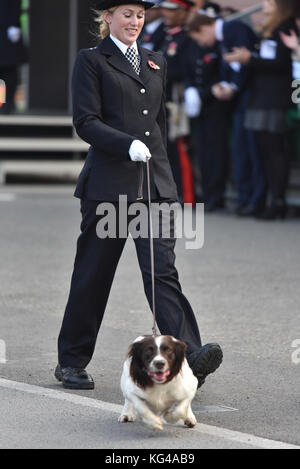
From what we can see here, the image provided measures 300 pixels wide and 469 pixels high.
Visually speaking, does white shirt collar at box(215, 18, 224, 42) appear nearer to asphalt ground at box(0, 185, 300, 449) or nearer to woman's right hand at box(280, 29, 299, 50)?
woman's right hand at box(280, 29, 299, 50)

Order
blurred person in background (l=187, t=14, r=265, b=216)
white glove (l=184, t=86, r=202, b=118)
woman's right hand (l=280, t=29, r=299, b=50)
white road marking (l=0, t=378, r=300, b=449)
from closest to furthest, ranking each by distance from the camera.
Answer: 1. white road marking (l=0, t=378, r=300, b=449)
2. woman's right hand (l=280, t=29, r=299, b=50)
3. blurred person in background (l=187, t=14, r=265, b=216)
4. white glove (l=184, t=86, r=202, b=118)

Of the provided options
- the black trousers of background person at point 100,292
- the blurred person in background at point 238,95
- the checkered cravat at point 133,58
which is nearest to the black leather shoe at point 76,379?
the black trousers of background person at point 100,292

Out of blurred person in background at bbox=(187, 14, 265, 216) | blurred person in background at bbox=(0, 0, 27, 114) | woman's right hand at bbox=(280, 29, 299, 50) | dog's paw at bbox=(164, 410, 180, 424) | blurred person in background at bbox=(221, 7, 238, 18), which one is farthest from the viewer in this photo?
blurred person in background at bbox=(0, 0, 27, 114)

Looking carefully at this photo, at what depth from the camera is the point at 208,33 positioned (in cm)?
1369

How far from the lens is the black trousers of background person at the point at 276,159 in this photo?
13.2 m

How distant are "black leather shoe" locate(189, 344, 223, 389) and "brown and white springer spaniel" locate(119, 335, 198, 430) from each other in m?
0.54

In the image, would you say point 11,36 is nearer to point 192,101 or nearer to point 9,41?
point 9,41

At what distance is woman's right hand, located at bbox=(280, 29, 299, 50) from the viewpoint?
12805 mm

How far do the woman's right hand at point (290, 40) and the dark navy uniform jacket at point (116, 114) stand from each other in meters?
6.63

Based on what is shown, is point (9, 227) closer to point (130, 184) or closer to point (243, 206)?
point (243, 206)

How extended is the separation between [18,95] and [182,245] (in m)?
9.74

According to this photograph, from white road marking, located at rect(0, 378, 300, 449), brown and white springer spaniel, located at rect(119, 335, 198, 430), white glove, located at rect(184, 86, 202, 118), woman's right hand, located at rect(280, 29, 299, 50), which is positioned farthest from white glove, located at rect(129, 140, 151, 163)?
white glove, located at rect(184, 86, 202, 118)

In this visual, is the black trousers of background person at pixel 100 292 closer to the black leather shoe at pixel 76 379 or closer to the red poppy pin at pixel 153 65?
the black leather shoe at pixel 76 379

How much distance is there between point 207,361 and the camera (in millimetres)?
6168
